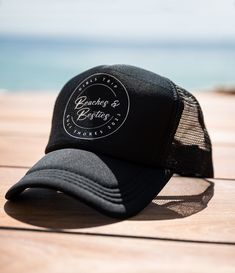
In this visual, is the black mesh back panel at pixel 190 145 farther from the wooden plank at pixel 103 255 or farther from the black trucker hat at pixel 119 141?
the wooden plank at pixel 103 255

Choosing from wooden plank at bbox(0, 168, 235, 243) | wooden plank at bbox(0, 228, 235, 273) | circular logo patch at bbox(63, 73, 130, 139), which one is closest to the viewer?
wooden plank at bbox(0, 228, 235, 273)

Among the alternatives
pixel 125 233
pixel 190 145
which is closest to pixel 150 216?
pixel 125 233

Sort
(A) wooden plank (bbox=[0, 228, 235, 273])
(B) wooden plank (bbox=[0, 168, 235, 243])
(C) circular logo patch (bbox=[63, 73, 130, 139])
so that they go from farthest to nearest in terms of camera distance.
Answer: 1. (C) circular logo patch (bbox=[63, 73, 130, 139])
2. (B) wooden plank (bbox=[0, 168, 235, 243])
3. (A) wooden plank (bbox=[0, 228, 235, 273])

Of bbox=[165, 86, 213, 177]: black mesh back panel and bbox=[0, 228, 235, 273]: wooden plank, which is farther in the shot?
bbox=[165, 86, 213, 177]: black mesh back panel

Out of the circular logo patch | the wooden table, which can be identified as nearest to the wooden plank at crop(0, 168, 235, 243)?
the wooden table

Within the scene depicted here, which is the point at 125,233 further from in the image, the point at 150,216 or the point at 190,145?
the point at 190,145

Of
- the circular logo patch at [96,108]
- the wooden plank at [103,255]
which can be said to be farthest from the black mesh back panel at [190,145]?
the wooden plank at [103,255]

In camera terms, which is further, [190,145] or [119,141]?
[190,145]

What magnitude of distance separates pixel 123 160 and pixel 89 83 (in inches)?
6.9

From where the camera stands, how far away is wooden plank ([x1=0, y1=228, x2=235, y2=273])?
54 centimetres

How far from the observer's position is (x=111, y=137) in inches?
30.9

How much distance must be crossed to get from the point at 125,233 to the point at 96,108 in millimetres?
266

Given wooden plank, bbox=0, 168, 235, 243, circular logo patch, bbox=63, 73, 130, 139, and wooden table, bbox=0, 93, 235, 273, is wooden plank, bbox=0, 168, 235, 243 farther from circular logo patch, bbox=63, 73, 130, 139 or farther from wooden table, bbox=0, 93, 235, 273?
circular logo patch, bbox=63, 73, 130, 139

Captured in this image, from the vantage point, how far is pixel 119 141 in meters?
0.78
